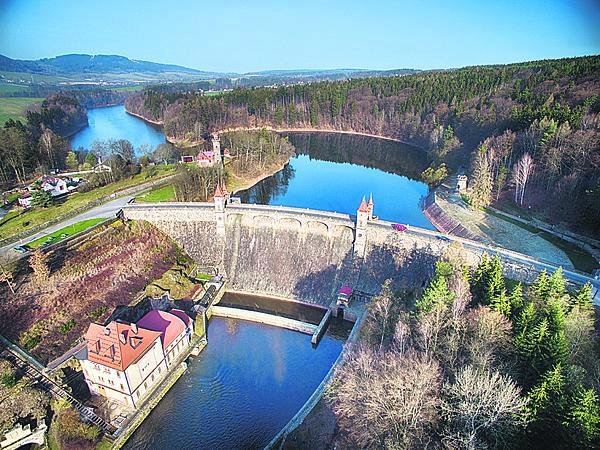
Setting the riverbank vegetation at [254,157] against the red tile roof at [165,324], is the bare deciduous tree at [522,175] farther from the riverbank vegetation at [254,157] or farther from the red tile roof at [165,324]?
the red tile roof at [165,324]

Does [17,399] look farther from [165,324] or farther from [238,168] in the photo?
[238,168]

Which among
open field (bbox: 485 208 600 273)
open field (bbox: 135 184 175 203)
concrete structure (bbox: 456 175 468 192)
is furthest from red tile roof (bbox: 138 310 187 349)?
concrete structure (bbox: 456 175 468 192)

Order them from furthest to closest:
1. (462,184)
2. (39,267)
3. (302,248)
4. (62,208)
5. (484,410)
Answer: (462,184)
(62,208)
(302,248)
(39,267)
(484,410)

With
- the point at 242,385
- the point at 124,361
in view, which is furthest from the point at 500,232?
the point at 124,361

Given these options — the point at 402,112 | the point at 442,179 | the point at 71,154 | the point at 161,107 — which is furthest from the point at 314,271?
the point at 161,107

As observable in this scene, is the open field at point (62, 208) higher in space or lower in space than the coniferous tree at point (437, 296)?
lower

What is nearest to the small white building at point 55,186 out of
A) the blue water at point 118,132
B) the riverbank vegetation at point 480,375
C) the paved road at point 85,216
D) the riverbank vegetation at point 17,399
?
the paved road at point 85,216
